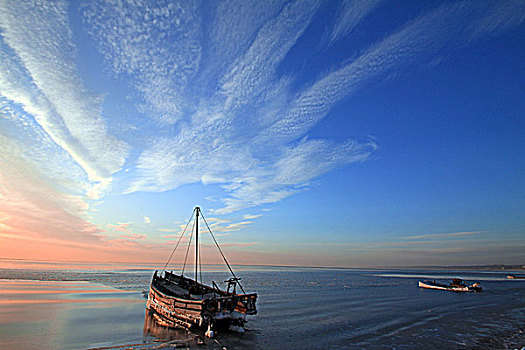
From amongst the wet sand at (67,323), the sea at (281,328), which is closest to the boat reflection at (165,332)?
the sea at (281,328)

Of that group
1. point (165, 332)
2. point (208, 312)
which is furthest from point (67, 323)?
point (208, 312)

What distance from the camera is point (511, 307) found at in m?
30.2

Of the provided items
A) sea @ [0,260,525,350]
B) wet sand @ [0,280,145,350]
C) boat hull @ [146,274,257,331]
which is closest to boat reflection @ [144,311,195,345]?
sea @ [0,260,525,350]

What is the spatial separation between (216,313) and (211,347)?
121 inches

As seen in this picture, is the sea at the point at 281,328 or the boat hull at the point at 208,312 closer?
the sea at the point at 281,328

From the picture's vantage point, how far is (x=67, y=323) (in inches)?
774

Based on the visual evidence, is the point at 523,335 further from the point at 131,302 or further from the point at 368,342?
the point at 131,302

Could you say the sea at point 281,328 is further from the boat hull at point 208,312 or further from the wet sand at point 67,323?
the boat hull at point 208,312

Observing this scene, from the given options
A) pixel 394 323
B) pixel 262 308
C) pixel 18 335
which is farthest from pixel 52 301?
pixel 394 323

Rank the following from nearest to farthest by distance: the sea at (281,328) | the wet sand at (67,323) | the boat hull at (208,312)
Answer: the wet sand at (67,323) → the sea at (281,328) → the boat hull at (208,312)

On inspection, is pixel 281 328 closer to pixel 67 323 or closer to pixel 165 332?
pixel 165 332

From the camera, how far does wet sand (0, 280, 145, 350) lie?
50.4ft

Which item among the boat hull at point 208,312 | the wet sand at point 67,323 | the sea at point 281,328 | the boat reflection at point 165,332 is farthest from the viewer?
the boat hull at point 208,312

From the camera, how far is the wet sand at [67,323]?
1538 centimetres
